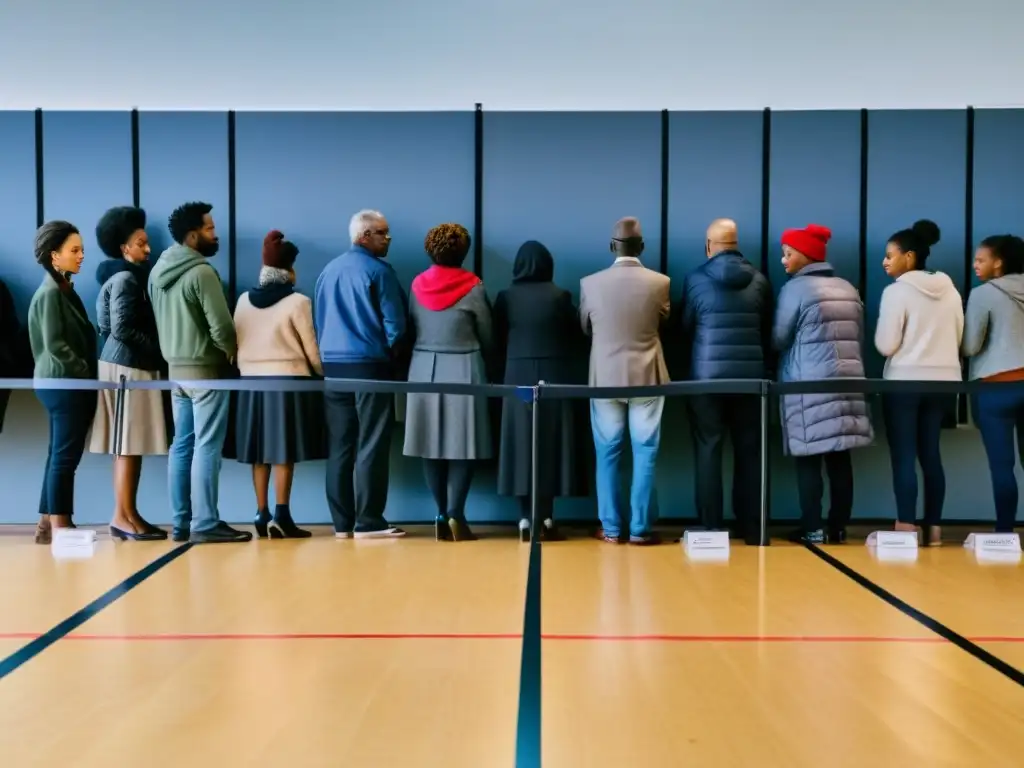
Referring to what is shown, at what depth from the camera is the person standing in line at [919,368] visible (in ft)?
17.0

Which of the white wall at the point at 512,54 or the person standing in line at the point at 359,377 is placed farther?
the white wall at the point at 512,54

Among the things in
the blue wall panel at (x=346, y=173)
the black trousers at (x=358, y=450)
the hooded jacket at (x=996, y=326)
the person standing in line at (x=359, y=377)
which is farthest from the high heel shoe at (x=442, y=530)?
the hooded jacket at (x=996, y=326)

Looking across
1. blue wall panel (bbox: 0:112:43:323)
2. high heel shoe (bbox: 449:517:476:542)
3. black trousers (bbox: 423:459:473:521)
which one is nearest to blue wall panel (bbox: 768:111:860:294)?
black trousers (bbox: 423:459:473:521)

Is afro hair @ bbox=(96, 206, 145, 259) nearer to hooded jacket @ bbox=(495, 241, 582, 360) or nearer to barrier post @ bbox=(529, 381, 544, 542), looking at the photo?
hooded jacket @ bbox=(495, 241, 582, 360)

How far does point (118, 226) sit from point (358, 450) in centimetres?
186

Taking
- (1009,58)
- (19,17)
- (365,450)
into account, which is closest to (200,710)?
(365,450)

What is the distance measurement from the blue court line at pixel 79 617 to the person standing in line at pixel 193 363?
1.11ft

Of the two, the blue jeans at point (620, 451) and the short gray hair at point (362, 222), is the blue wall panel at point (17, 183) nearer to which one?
the short gray hair at point (362, 222)

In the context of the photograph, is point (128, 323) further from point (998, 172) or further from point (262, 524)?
point (998, 172)

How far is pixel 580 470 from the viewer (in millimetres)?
5418

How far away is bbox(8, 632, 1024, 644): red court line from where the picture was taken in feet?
10.4

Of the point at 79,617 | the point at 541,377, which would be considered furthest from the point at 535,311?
the point at 79,617

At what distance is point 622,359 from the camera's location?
5219 mm

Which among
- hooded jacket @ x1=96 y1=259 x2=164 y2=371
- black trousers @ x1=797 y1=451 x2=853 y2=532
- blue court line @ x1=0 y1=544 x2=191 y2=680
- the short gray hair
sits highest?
the short gray hair
